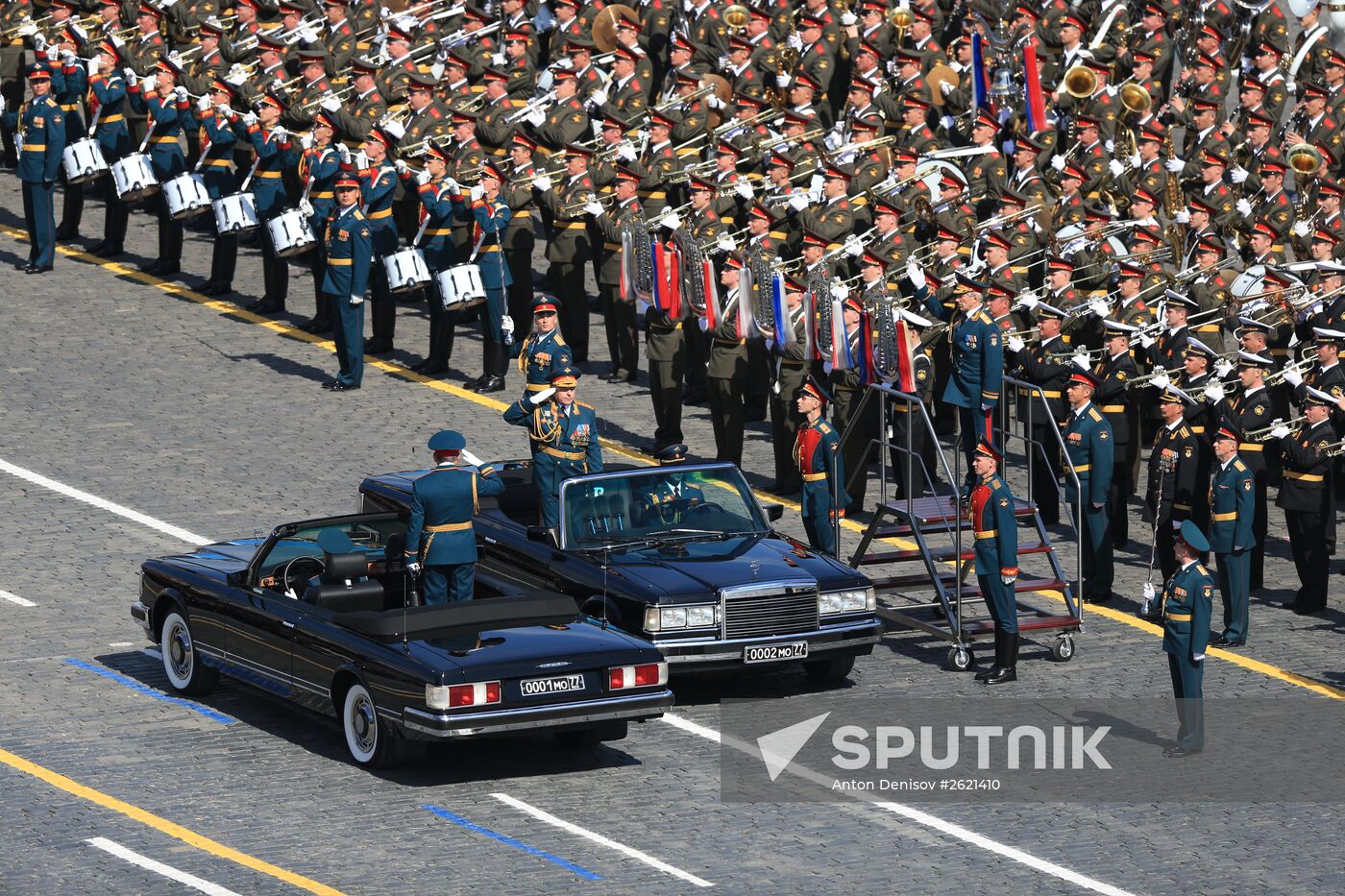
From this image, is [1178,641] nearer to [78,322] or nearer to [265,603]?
[265,603]

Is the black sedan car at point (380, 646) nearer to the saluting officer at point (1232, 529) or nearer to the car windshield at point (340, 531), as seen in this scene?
the car windshield at point (340, 531)

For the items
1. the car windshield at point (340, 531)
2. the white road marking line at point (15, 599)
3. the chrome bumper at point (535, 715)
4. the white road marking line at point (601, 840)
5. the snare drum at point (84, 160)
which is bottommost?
the white road marking line at point (15, 599)

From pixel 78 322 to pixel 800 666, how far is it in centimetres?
1233

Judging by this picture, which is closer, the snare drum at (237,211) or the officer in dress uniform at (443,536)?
the officer in dress uniform at (443,536)

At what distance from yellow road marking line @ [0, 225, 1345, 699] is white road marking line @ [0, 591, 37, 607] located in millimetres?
5915

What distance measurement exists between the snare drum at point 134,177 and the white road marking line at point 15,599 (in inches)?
362

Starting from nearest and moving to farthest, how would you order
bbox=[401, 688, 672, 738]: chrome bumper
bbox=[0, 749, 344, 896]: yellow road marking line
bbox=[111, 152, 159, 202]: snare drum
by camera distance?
bbox=[0, 749, 344, 896]: yellow road marking line, bbox=[401, 688, 672, 738]: chrome bumper, bbox=[111, 152, 159, 202]: snare drum

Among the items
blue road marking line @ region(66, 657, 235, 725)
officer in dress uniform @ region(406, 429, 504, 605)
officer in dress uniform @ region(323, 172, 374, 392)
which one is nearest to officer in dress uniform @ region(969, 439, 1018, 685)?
officer in dress uniform @ region(406, 429, 504, 605)

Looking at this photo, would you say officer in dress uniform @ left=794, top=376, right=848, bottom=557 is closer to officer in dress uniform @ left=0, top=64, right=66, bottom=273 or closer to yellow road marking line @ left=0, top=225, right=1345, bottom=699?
yellow road marking line @ left=0, top=225, right=1345, bottom=699

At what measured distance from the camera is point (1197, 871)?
15352 mm

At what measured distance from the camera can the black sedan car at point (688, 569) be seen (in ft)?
60.1

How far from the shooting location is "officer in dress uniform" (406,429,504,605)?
1841 cm

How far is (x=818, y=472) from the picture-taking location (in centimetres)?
2117

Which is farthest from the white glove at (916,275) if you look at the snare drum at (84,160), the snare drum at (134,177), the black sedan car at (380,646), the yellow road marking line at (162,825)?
the snare drum at (84,160)
